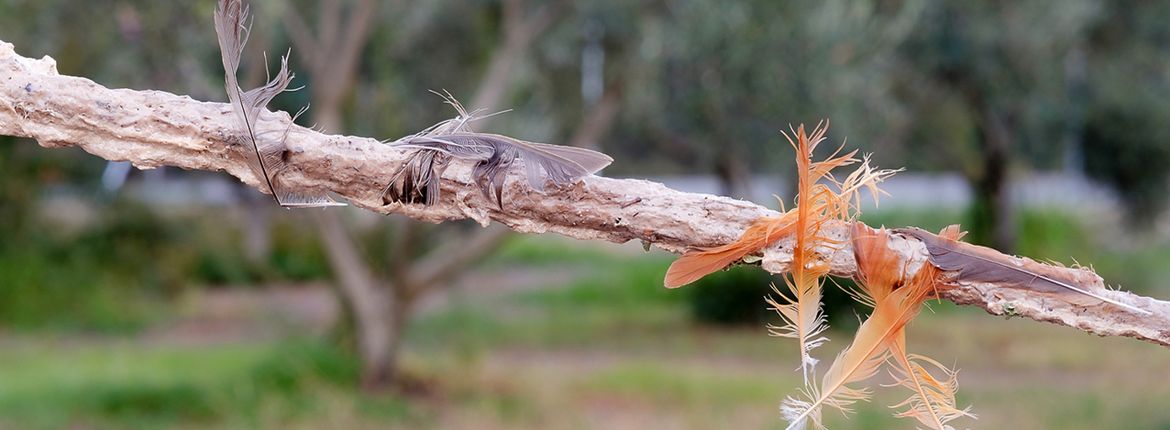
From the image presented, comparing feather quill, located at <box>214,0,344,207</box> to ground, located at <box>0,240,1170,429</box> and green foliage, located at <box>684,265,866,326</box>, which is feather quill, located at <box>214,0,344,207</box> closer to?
ground, located at <box>0,240,1170,429</box>

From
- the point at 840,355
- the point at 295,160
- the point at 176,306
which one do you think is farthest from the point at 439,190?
the point at 176,306

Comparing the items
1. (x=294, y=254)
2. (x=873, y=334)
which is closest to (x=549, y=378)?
(x=873, y=334)

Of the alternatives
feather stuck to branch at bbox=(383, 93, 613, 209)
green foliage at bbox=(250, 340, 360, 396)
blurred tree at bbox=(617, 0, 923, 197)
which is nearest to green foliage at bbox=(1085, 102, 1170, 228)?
blurred tree at bbox=(617, 0, 923, 197)

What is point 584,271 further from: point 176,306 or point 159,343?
point 159,343

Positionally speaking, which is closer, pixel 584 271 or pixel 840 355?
pixel 840 355

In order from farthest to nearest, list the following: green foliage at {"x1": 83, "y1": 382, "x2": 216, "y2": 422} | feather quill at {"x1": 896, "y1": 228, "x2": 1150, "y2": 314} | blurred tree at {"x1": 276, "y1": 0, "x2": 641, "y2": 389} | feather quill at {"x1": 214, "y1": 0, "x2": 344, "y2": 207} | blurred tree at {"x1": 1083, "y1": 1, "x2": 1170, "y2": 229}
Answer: blurred tree at {"x1": 1083, "y1": 1, "x2": 1170, "y2": 229} < blurred tree at {"x1": 276, "y1": 0, "x2": 641, "y2": 389} < green foliage at {"x1": 83, "y1": 382, "x2": 216, "y2": 422} < feather quill at {"x1": 214, "y1": 0, "x2": 344, "y2": 207} < feather quill at {"x1": 896, "y1": 228, "x2": 1150, "y2": 314}

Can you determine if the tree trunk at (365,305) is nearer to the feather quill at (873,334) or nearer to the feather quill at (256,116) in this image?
the feather quill at (256,116)
